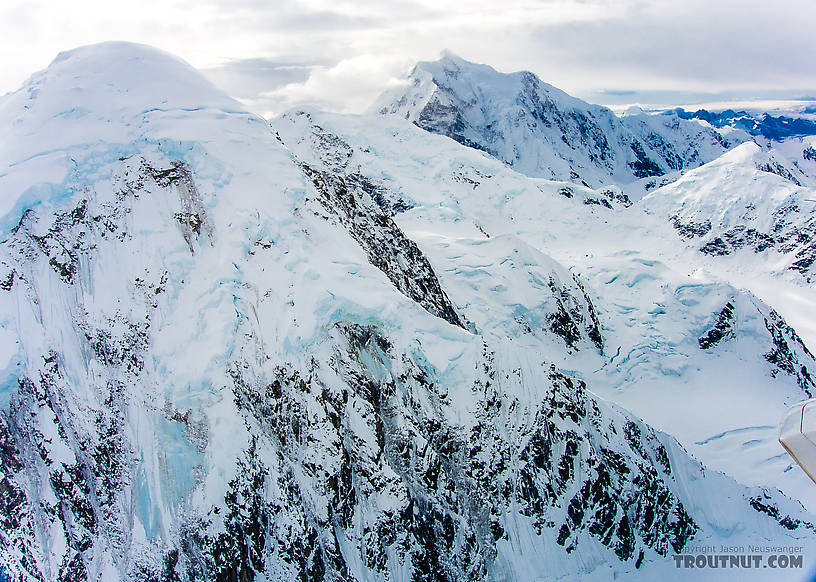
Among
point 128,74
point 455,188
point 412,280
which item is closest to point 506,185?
point 455,188

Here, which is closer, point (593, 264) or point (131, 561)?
point (131, 561)

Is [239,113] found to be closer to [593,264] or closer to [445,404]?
[445,404]

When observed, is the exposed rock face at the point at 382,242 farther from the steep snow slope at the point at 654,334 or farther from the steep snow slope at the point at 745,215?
the steep snow slope at the point at 745,215

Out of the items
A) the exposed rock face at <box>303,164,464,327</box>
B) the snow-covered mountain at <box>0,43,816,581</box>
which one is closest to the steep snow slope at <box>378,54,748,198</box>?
the exposed rock face at <box>303,164,464,327</box>

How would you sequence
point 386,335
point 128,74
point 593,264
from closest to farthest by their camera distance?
point 386,335, point 128,74, point 593,264

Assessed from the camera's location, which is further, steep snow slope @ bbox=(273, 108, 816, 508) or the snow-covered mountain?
steep snow slope @ bbox=(273, 108, 816, 508)

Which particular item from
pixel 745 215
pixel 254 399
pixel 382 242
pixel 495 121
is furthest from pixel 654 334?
pixel 495 121

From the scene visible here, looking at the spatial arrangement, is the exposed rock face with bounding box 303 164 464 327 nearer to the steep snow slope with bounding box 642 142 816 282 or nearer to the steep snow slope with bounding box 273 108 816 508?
the steep snow slope with bounding box 273 108 816 508

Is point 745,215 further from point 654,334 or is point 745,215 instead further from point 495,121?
point 495,121
